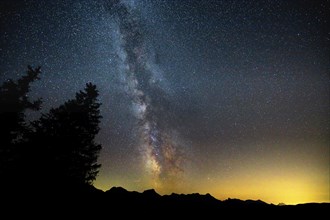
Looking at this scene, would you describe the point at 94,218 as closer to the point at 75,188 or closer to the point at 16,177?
the point at 75,188

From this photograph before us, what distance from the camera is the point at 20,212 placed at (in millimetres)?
8234

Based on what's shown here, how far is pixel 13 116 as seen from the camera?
22.2 metres

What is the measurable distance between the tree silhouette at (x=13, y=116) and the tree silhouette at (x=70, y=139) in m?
1.57

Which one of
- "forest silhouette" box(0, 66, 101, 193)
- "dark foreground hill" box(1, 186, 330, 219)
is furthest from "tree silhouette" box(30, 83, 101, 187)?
"dark foreground hill" box(1, 186, 330, 219)

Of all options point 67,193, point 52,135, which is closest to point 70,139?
point 52,135

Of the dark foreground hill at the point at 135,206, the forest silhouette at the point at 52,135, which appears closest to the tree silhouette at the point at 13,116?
the forest silhouette at the point at 52,135

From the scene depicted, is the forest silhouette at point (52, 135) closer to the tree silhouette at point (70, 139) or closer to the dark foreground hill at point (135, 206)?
the tree silhouette at point (70, 139)

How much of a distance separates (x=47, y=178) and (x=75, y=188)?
1750mm

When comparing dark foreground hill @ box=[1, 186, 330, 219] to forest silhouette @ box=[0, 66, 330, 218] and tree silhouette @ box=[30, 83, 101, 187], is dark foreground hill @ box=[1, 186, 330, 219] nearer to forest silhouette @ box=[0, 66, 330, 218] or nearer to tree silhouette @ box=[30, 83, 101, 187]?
forest silhouette @ box=[0, 66, 330, 218]

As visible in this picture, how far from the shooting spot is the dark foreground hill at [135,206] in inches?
336

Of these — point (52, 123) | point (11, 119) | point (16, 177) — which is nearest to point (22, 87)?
point (11, 119)

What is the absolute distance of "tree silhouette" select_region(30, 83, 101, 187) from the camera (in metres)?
19.9

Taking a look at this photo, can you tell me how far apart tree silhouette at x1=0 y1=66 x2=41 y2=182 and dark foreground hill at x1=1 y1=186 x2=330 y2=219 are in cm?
888

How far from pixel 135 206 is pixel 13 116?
18345 mm
